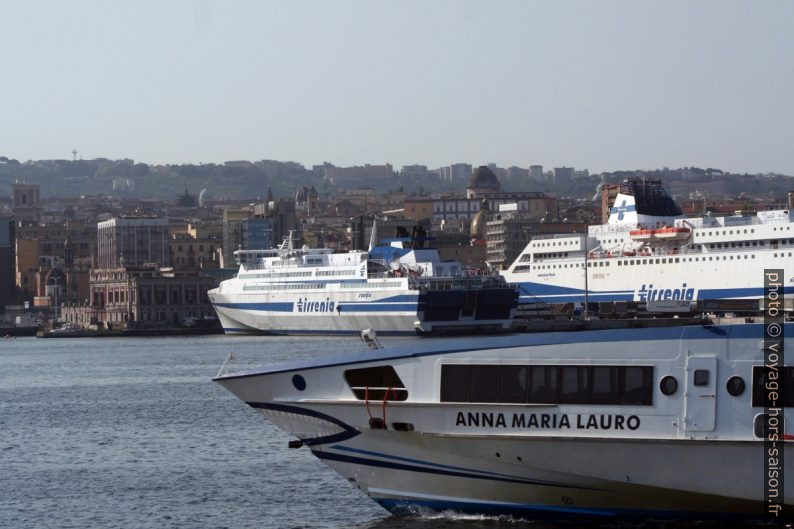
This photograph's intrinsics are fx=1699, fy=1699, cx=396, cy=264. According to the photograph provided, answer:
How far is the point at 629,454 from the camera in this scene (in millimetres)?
18875

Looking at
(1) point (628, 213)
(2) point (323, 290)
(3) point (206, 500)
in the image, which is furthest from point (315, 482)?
(1) point (628, 213)

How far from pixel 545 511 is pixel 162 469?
30.9 feet

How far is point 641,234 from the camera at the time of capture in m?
105

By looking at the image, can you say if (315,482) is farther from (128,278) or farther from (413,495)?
(128,278)

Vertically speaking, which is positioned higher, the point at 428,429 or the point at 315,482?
the point at 428,429

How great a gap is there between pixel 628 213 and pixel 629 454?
3677 inches

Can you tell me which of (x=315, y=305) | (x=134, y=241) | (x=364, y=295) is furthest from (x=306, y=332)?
(x=134, y=241)

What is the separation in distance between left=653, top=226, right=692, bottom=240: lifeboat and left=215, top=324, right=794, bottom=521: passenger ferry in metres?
83.7

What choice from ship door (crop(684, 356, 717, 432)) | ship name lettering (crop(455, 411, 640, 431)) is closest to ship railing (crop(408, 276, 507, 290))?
ship name lettering (crop(455, 411, 640, 431))

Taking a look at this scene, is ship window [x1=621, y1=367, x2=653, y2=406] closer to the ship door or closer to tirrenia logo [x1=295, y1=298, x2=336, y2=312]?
the ship door

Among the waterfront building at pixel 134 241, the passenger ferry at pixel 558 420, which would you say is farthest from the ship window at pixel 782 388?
the waterfront building at pixel 134 241

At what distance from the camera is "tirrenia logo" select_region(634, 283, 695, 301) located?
9794 cm

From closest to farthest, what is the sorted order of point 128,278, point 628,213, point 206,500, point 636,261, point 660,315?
point 206,500 < point 660,315 < point 636,261 < point 628,213 < point 128,278

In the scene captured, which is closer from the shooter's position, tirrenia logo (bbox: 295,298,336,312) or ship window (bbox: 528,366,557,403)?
ship window (bbox: 528,366,557,403)
